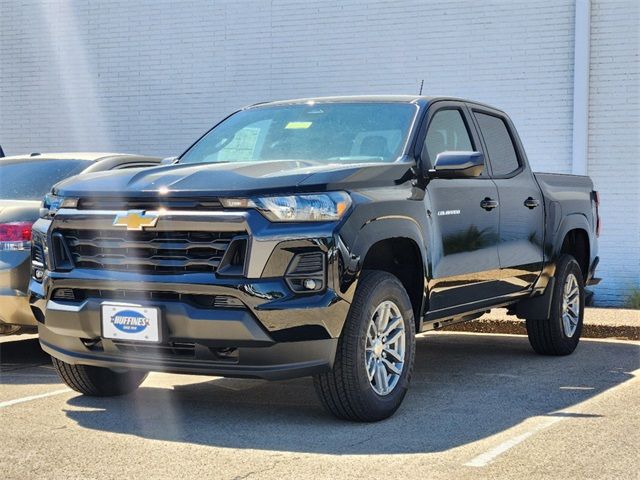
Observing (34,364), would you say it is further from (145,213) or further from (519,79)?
(519,79)

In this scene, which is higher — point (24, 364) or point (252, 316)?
point (252, 316)

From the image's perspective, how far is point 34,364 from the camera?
8.99 m

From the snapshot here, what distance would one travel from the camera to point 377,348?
6449 mm

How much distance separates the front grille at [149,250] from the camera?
6.06 metres

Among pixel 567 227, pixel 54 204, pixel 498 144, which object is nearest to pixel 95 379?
pixel 54 204

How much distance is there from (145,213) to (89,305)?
61 centimetres

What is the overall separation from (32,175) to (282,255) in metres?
3.65

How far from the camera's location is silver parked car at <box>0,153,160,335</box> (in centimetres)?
803

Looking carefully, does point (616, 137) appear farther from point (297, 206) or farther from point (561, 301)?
point (297, 206)

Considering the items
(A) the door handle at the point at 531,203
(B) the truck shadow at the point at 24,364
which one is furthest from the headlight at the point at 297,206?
(A) the door handle at the point at 531,203

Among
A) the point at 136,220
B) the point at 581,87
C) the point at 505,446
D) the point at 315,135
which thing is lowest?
the point at 505,446

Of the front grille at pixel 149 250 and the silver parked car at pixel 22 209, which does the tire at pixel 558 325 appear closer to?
the silver parked car at pixel 22 209

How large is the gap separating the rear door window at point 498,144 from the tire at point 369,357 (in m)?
2.15

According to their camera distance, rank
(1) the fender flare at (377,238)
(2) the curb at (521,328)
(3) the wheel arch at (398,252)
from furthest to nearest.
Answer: (2) the curb at (521,328)
(3) the wheel arch at (398,252)
(1) the fender flare at (377,238)
